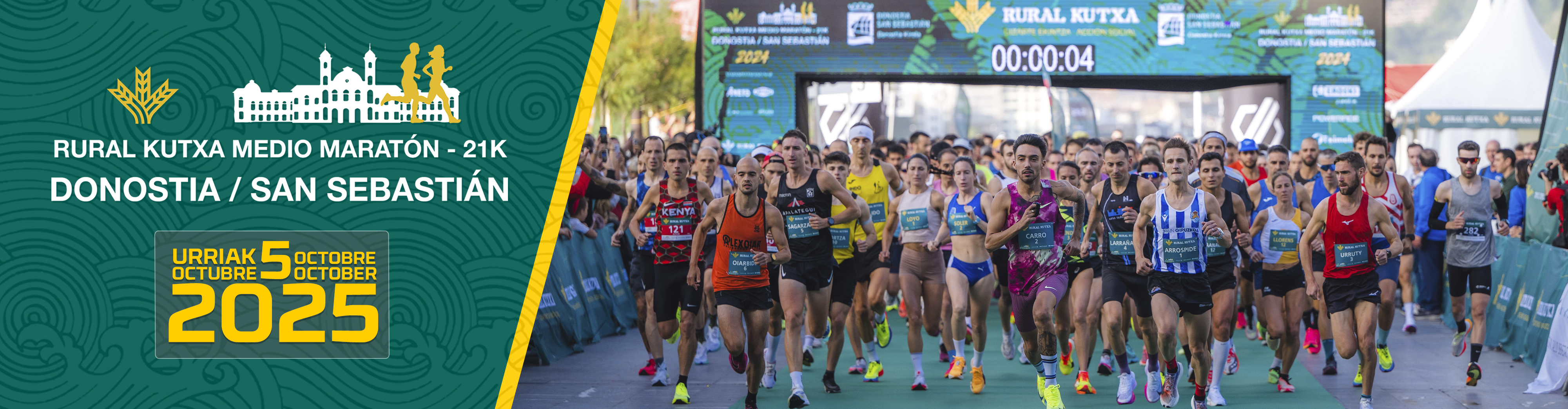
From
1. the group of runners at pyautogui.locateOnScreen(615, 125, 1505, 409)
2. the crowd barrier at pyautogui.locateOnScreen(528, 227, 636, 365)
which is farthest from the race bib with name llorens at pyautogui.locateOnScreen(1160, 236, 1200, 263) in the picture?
the crowd barrier at pyautogui.locateOnScreen(528, 227, 636, 365)

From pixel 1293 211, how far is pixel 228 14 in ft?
24.4

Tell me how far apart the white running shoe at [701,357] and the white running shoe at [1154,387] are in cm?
369

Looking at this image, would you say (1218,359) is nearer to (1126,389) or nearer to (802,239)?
(1126,389)

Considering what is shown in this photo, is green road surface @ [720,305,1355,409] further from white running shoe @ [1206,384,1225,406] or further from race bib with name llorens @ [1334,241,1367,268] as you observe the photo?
race bib with name llorens @ [1334,241,1367,268]

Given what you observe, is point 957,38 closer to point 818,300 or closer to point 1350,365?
point 1350,365

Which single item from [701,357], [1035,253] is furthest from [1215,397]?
[701,357]

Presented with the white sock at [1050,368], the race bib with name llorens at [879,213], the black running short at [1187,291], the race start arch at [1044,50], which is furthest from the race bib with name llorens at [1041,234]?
the race start arch at [1044,50]

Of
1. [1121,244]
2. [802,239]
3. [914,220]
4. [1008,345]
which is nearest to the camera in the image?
[1121,244]

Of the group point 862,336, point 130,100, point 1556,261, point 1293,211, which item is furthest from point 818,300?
point 1556,261

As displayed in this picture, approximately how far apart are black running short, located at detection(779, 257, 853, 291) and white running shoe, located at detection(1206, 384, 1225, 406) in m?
2.57

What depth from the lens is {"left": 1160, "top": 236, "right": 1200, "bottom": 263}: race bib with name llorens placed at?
7.90 m

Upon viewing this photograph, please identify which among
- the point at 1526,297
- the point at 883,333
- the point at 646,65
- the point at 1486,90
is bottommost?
the point at 883,333

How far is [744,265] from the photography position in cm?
804

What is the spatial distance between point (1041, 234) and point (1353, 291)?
1.92 meters
